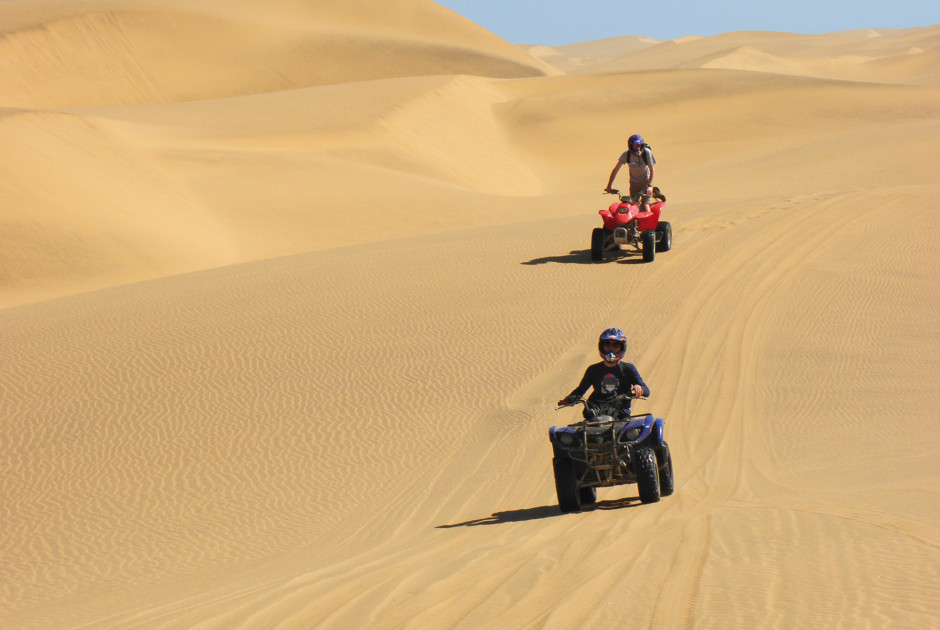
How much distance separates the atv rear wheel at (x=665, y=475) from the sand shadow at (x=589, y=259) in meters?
9.56

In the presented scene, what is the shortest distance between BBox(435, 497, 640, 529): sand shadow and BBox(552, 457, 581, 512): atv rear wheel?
93mm

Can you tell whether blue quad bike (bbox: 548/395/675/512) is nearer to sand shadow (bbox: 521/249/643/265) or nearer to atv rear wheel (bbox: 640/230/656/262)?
atv rear wheel (bbox: 640/230/656/262)

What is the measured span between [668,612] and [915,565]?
1242mm

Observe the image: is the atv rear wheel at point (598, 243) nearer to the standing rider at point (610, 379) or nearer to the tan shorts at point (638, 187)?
the tan shorts at point (638, 187)

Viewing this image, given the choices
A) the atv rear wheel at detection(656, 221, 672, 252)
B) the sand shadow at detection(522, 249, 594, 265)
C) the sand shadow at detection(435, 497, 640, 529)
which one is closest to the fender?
the atv rear wheel at detection(656, 221, 672, 252)

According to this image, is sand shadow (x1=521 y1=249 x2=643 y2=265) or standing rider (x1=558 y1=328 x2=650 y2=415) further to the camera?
sand shadow (x1=521 y1=249 x2=643 y2=265)

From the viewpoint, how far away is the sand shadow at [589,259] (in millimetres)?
16875

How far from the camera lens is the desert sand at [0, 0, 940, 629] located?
5367mm

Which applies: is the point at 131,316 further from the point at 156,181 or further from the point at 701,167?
the point at 701,167

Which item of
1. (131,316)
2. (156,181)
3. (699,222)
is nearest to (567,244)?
(699,222)

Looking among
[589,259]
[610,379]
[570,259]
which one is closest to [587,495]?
[610,379]

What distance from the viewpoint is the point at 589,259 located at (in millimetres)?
17250

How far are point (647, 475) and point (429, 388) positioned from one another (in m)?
5.18

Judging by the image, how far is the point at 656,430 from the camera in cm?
705
